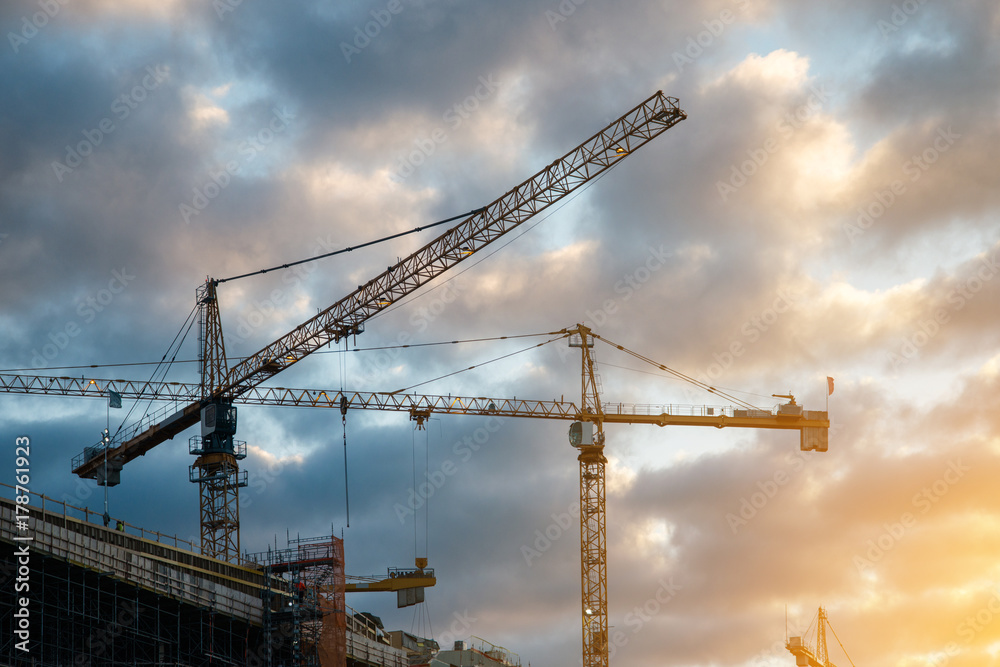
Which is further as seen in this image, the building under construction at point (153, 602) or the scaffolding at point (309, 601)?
the scaffolding at point (309, 601)

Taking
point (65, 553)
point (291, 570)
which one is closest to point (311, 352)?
point (291, 570)

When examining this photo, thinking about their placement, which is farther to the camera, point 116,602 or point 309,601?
point 309,601

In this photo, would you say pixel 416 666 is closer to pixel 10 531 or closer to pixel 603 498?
pixel 603 498

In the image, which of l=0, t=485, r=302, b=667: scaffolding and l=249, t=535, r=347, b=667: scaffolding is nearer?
l=0, t=485, r=302, b=667: scaffolding

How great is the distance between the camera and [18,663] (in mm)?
91812

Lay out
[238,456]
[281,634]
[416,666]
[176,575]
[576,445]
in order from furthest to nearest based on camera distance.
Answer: [576,445]
[238,456]
[416,666]
[281,634]
[176,575]

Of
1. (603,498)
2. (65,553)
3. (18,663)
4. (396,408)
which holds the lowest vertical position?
(18,663)

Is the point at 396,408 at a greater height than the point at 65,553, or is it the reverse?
the point at 396,408

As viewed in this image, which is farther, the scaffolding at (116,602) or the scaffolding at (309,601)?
the scaffolding at (309,601)

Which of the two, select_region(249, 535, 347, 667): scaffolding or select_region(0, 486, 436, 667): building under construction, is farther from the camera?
select_region(249, 535, 347, 667): scaffolding

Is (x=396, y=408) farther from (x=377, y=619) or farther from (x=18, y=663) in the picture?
(x=18, y=663)

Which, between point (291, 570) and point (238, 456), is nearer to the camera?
point (291, 570)

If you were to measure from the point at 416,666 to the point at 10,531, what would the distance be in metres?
55.7

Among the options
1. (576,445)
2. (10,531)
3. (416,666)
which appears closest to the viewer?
(10,531)
